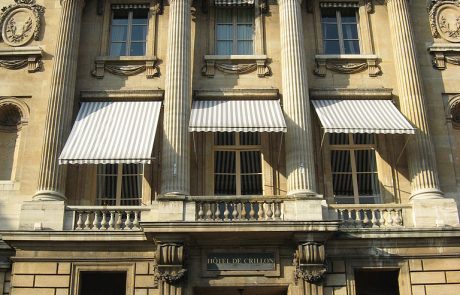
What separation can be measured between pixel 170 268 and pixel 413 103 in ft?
35.4

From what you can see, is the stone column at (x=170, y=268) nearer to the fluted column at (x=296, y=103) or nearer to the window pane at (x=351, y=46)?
the fluted column at (x=296, y=103)

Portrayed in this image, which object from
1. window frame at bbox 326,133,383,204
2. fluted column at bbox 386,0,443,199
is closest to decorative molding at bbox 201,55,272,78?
window frame at bbox 326,133,383,204

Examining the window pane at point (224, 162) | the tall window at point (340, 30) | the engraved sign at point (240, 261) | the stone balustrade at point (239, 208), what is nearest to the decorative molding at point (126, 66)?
the window pane at point (224, 162)

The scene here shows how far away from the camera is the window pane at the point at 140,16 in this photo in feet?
82.9

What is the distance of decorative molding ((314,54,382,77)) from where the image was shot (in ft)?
78.2

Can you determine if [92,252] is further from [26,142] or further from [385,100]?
[385,100]

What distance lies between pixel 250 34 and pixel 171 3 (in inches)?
136

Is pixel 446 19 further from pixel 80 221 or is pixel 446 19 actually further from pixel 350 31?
pixel 80 221

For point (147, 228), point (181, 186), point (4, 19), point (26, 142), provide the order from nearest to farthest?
1. point (147, 228)
2. point (181, 186)
3. point (26, 142)
4. point (4, 19)

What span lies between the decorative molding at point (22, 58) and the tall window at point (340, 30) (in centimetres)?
1145

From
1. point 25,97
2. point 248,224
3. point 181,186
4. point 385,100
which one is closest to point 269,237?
point 248,224

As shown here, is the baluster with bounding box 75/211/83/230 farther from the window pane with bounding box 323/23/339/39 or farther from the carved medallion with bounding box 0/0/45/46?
the window pane with bounding box 323/23/339/39

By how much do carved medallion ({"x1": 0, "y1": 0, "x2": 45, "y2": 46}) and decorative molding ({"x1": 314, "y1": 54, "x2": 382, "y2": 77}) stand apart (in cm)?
1133

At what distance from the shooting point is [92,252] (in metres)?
19.8
